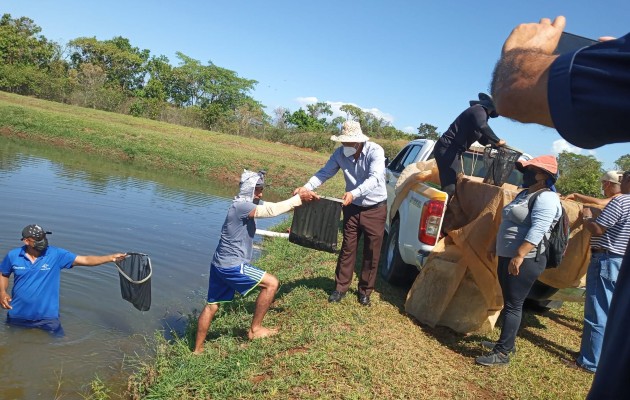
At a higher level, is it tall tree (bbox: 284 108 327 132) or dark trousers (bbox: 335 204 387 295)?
tall tree (bbox: 284 108 327 132)

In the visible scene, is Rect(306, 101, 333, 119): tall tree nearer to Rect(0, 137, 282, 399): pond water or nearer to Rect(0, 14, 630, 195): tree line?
Rect(0, 14, 630, 195): tree line

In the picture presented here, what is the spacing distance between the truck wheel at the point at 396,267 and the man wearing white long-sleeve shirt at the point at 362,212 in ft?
2.34

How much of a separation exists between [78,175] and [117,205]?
4366mm

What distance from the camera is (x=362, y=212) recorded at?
584cm

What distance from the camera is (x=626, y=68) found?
943 mm

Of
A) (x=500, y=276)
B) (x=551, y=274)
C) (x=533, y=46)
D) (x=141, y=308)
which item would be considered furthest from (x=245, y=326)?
(x=533, y=46)

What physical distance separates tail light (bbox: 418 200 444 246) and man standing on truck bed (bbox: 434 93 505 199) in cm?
74

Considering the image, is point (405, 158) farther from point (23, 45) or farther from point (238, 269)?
point (23, 45)

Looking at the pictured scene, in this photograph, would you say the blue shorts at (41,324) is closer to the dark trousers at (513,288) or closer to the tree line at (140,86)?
the dark trousers at (513,288)

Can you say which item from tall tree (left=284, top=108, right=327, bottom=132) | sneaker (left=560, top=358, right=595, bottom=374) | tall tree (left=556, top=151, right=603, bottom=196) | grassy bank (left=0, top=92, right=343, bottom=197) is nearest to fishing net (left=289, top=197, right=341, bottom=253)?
sneaker (left=560, top=358, right=595, bottom=374)

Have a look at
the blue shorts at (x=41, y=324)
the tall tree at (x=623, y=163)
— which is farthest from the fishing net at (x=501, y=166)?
the tall tree at (x=623, y=163)

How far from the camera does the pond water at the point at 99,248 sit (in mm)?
4930

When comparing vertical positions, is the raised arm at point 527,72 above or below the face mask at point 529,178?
above

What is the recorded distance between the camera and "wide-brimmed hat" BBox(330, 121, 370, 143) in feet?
18.3
